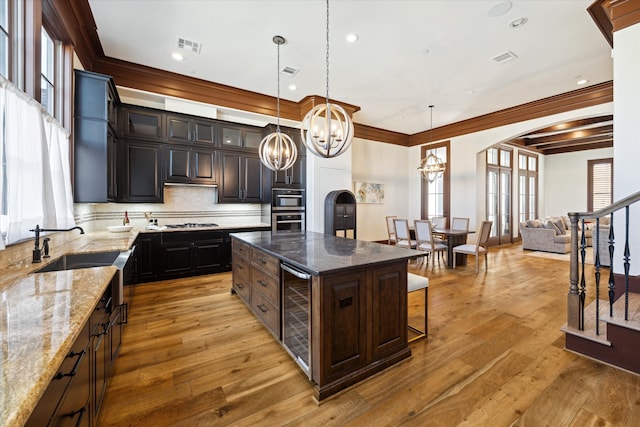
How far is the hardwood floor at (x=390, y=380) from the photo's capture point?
5.64 feet

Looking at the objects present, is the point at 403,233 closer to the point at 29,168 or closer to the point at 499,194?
the point at 499,194

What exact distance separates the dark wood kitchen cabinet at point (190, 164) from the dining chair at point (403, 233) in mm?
3721

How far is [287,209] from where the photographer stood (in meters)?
5.78

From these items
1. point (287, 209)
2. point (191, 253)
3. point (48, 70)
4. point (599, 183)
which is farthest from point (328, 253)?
point (599, 183)

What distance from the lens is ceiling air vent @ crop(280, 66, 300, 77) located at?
15.0 feet

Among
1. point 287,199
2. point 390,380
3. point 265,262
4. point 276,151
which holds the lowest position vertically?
point 390,380

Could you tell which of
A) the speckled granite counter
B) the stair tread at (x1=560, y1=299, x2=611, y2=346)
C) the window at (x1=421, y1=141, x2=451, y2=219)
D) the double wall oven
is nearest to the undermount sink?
the speckled granite counter

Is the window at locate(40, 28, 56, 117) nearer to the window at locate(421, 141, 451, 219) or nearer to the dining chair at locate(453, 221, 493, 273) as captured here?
the dining chair at locate(453, 221, 493, 273)

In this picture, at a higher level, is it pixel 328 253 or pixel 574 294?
pixel 328 253

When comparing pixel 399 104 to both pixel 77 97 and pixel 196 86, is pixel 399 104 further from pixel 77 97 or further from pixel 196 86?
pixel 77 97

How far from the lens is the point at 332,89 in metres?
5.41

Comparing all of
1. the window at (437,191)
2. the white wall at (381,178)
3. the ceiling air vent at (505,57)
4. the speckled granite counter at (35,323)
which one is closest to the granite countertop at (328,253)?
the speckled granite counter at (35,323)

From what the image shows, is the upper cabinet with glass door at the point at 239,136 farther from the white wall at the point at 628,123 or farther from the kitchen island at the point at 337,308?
the white wall at the point at 628,123

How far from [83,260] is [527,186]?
11.7 meters
